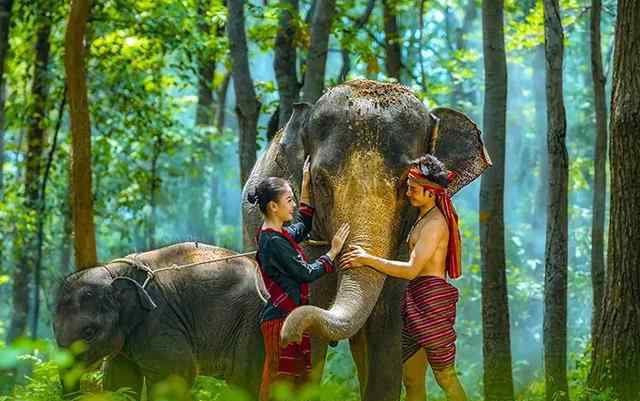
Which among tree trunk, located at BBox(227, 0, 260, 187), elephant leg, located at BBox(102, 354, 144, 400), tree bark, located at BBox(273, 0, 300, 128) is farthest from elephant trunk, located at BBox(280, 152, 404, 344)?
tree bark, located at BBox(273, 0, 300, 128)

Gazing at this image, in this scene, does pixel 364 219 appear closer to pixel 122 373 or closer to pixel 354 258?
pixel 354 258

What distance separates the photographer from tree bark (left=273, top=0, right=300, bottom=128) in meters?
12.5

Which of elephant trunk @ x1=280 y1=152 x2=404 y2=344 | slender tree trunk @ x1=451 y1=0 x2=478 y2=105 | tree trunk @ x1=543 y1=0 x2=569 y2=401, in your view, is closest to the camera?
elephant trunk @ x1=280 y1=152 x2=404 y2=344

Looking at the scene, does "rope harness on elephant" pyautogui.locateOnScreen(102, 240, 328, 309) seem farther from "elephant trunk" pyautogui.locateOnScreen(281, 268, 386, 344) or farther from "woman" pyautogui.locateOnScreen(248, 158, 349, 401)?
"elephant trunk" pyautogui.locateOnScreen(281, 268, 386, 344)

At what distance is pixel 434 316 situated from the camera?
705 centimetres

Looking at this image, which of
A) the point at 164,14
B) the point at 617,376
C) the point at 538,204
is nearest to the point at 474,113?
the point at 538,204

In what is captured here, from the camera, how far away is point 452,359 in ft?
23.3

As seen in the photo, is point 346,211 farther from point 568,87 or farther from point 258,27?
point 568,87

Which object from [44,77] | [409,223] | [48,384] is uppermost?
[44,77]

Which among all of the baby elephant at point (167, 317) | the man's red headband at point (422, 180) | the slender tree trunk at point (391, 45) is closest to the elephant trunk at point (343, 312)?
the man's red headband at point (422, 180)

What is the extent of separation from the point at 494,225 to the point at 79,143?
3.67m

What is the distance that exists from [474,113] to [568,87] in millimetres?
7754

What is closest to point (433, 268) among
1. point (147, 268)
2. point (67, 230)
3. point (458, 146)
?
point (458, 146)

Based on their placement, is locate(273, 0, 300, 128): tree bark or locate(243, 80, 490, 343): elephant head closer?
locate(243, 80, 490, 343): elephant head
